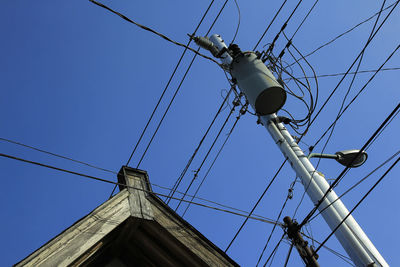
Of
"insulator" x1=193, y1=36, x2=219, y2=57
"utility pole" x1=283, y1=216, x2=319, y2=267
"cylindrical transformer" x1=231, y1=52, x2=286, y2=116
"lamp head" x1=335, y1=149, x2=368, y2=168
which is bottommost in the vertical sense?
"utility pole" x1=283, y1=216, x2=319, y2=267

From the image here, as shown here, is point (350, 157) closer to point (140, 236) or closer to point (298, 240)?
point (298, 240)

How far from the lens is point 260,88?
4691 millimetres

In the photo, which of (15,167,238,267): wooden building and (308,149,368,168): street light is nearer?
(15,167,238,267): wooden building

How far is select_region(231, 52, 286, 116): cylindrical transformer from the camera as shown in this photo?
4684 millimetres

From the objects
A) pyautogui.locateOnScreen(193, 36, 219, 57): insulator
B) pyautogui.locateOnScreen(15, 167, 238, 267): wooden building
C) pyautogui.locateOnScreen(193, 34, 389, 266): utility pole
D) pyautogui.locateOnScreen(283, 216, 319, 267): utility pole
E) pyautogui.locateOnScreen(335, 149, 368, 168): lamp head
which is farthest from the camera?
pyautogui.locateOnScreen(193, 36, 219, 57): insulator

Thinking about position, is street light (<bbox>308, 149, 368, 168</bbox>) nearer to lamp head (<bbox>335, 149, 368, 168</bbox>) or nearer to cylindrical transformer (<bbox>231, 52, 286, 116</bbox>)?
lamp head (<bbox>335, 149, 368, 168</bbox>)

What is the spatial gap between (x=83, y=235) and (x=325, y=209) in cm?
252

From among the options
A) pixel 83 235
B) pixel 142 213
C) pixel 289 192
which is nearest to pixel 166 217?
pixel 142 213

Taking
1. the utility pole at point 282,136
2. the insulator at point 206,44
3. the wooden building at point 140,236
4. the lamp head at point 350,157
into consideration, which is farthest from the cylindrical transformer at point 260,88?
the wooden building at point 140,236

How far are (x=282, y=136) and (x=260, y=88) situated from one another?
0.77 metres

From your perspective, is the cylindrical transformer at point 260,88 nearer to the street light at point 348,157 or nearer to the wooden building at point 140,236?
the street light at point 348,157

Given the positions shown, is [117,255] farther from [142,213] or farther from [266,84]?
[266,84]

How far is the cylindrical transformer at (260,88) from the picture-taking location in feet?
15.4

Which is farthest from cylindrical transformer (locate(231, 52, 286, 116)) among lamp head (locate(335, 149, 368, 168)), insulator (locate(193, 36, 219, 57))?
insulator (locate(193, 36, 219, 57))
